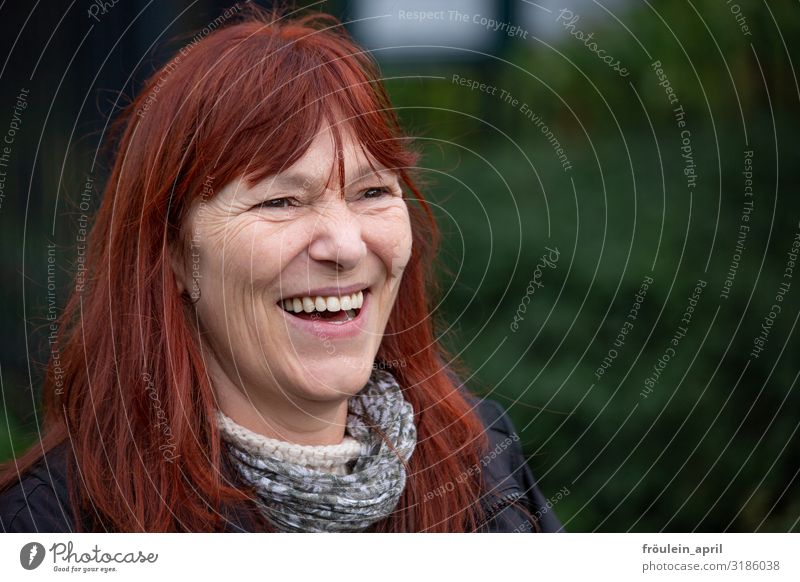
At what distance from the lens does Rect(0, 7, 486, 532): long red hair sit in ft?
5.83

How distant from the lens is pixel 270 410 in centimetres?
196

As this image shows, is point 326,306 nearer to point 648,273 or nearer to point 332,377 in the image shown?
point 332,377

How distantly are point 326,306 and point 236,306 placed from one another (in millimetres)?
173

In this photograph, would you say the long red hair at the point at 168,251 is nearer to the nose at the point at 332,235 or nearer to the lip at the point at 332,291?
the nose at the point at 332,235

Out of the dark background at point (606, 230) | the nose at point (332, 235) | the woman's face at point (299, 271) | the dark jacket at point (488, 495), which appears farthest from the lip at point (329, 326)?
the dark background at point (606, 230)

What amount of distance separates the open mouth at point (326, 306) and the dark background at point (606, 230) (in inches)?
53.1

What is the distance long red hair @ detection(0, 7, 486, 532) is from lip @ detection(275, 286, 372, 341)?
0.21 m

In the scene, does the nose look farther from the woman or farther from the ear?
the ear

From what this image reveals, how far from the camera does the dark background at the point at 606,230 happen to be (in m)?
3.33

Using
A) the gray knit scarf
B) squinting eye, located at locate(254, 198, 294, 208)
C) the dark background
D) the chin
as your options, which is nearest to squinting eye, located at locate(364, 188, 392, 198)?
squinting eye, located at locate(254, 198, 294, 208)
